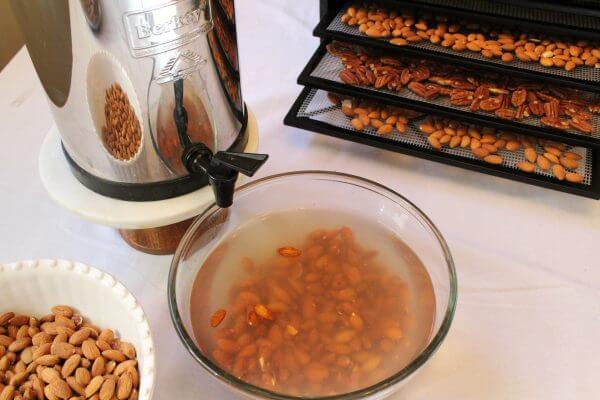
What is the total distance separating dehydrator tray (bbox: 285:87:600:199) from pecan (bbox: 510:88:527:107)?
0.06 m

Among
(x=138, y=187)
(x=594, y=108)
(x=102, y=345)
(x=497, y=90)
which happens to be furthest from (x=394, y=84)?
(x=102, y=345)

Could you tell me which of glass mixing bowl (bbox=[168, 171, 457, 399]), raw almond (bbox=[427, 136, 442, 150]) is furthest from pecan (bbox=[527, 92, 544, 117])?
glass mixing bowl (bbox=[168, 171, 457, 399])

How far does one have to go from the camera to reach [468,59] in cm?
65

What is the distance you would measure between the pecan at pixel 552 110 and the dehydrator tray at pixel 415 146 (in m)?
0.05

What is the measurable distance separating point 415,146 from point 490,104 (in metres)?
0.09

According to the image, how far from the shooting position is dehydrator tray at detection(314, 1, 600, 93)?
0.62 meters

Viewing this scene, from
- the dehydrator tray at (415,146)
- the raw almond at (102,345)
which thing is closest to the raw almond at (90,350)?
the raw almond at (102,345)

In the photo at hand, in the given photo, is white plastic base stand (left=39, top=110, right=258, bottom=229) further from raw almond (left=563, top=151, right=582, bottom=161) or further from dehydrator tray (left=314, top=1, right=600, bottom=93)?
raw almond (left=563, top=151, right=582, bottom=161)

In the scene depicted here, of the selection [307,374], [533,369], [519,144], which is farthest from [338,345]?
[519,144]

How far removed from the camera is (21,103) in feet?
2.59

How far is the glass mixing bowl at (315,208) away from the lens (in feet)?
1.50

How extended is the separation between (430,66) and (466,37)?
57 millimetres

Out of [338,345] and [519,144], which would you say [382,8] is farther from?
[338,345]

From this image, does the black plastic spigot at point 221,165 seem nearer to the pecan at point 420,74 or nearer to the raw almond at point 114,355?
the raw almond at point 114,355
